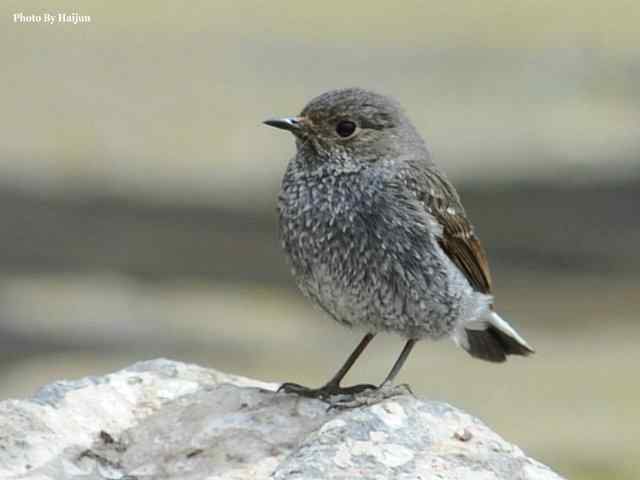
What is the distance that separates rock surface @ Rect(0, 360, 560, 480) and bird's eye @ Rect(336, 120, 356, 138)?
3.71ft

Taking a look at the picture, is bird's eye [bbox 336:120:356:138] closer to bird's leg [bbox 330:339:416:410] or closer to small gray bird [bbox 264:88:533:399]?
small gray bird [bbox 264:88:533:399]

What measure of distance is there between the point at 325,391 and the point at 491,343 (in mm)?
1493

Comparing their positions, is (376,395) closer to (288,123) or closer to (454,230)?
(454,230)

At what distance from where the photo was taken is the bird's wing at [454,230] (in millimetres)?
7402

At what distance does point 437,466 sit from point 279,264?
750cm

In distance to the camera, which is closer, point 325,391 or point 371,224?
point 325,391

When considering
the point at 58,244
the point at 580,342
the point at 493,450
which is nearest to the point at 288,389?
the point at 493,450

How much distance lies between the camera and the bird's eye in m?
7.32

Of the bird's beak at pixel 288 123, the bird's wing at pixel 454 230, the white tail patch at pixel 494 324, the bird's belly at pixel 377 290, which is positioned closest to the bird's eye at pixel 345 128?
the bird's beak at pixel 288 123

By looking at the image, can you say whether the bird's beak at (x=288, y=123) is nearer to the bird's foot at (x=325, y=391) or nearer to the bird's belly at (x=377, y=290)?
the bird's belly at (x=377, y=290)

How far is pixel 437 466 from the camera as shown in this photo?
602 cm

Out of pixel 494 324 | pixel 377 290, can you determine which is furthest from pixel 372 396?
pixel 494 324

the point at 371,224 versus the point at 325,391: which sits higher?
the point at 371,224

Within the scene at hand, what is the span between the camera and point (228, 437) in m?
6.43
